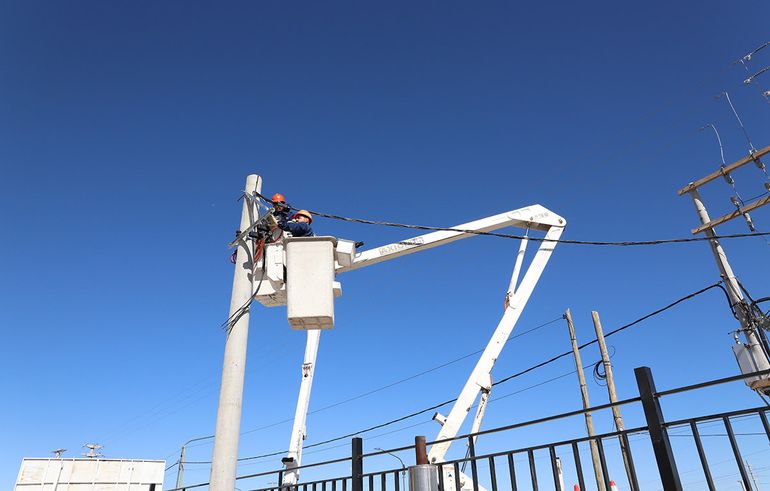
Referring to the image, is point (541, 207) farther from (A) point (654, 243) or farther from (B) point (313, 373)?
(B) point (313, 373)

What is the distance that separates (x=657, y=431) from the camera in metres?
4.02

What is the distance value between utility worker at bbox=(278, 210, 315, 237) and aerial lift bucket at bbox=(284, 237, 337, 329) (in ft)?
1.18

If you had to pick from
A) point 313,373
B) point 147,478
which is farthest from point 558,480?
point 147,478

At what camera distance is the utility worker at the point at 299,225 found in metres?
5.56

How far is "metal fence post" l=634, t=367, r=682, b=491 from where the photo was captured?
3898mm

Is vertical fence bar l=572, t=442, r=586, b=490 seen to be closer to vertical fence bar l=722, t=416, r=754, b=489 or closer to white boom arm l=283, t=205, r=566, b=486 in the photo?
vertical fence bar l=722, t=416, r=754, b=489

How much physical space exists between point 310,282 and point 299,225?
2.73 ft

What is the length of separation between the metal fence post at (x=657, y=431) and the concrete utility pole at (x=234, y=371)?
3.43 meters

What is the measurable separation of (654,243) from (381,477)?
4732mm

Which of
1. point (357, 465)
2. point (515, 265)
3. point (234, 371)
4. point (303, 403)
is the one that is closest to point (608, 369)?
point (515, 265)

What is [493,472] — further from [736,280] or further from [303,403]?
[736,280]


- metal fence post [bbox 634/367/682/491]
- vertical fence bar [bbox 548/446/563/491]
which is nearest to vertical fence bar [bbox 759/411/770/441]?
metal fence post [bbox 634/367/682/491]

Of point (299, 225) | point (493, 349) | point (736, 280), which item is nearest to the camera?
point (299, 225)

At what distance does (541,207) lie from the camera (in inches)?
339
